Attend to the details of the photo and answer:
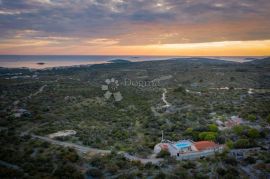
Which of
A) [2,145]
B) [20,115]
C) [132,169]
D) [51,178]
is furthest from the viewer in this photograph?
[20,115]

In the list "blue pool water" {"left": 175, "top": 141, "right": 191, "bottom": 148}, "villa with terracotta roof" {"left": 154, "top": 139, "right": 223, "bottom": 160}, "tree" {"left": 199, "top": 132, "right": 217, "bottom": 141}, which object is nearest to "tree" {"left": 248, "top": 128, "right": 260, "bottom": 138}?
"tree" {"left": 199, "top": 132, "right": 217, "bottom": 141}

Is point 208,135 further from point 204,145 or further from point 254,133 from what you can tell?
point 254,133

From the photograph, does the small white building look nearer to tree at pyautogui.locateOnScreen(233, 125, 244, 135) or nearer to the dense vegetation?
the dense vegetation

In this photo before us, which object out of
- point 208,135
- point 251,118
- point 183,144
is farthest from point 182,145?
point 251,118

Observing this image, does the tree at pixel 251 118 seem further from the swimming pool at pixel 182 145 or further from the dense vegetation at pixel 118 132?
the swimming pool at pixel 182 145

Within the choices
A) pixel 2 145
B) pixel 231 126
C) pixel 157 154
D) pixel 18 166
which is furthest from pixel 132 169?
pixel 231 126

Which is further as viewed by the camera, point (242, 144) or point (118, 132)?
point (118, 132)

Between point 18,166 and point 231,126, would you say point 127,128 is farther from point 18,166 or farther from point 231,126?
point 18,166

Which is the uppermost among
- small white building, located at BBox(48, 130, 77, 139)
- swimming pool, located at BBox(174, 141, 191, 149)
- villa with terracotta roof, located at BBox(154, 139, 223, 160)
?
swimming pool, located at BBox(174, 141, 191, 149)
